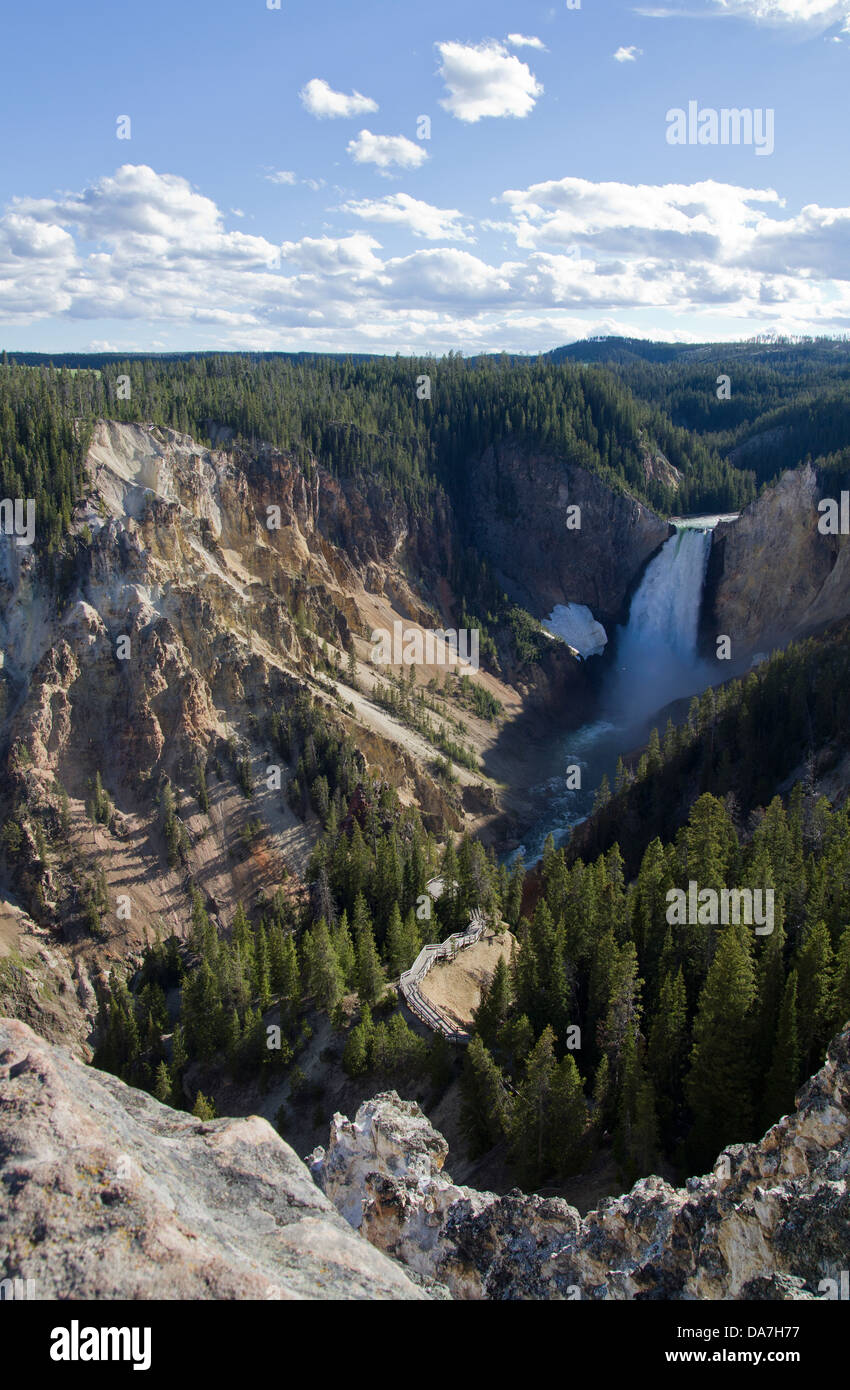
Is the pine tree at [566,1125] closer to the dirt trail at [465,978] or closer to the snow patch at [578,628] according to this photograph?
the dirt trail at [465,978]

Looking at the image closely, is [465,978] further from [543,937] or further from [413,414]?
[413,414]

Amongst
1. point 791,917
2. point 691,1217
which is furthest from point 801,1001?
point 691,1217

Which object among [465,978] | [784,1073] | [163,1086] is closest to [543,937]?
[465,978]

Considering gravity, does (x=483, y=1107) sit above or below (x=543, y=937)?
below

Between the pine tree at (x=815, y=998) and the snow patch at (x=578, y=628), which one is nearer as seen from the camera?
the pine tree at (x=815, y=998)

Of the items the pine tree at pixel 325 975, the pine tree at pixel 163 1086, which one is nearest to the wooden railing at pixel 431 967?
the pine tree at pixel 325 975

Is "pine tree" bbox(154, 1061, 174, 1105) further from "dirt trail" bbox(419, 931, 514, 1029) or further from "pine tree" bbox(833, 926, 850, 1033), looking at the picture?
"pine tree" bbox(833, 926, 850, 1033)
